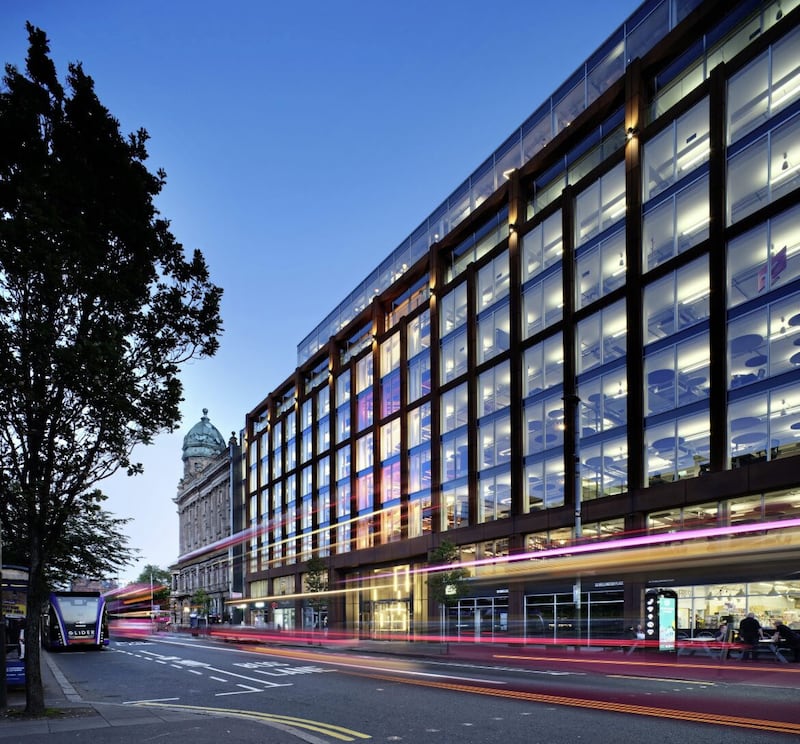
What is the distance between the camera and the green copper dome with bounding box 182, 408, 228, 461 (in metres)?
138

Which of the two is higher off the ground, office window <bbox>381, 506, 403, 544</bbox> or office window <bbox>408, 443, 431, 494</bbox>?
office window <bbox>408, 443, 431, 494</bbox>

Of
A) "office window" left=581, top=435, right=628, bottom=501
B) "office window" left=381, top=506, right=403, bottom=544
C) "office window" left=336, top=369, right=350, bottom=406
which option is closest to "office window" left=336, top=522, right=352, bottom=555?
"office window" left=381, top=506, right=403, bottom=544

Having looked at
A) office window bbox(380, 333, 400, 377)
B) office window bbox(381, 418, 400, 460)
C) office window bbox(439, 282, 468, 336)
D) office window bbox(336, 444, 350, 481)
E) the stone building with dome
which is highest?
office window bbox(439, 282, 468, 336)

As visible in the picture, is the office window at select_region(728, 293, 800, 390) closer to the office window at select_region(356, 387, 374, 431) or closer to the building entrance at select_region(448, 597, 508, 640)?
the building entrance at select_region(448, 597, 508, 640)

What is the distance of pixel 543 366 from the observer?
39000 mm

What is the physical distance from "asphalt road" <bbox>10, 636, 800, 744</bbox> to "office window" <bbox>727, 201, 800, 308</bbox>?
13521 mm

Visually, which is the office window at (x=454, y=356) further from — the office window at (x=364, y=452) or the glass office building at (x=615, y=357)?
the office window at (x=364, y=452)

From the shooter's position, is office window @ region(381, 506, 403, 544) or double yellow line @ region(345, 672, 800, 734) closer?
double yellow line @ region(345, 672, 800, 734)

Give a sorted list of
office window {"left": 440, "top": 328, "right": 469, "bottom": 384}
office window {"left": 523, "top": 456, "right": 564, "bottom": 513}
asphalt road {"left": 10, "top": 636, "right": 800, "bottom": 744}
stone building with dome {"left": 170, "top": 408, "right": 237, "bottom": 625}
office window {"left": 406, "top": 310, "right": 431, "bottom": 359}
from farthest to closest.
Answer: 1. stone building with dome {"left": 170, "top": 408, "right": 237, "bottom": 625}
2. office window {"left": 406, "top": 310, "right": 431, "bottom": 359}
3. office window {"left": 440, "top": 328, "right": 469, "bottom": 384}
4. office window {"left": 523, "top": 456, "right": 564, "bottom": 513}
5. asphalt road {"left": 10, "top": 636, "right": 800, "bottom": 744}

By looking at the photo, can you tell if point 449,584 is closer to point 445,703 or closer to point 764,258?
point 764,258

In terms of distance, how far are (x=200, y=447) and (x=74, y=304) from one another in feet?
422

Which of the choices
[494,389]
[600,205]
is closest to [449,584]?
[494,389]

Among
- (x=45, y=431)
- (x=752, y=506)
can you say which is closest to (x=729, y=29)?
(x=752, y=506)

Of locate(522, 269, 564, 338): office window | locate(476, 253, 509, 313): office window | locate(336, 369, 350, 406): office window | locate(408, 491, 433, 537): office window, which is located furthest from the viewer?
locate(336, 369, 350, 406): office window
